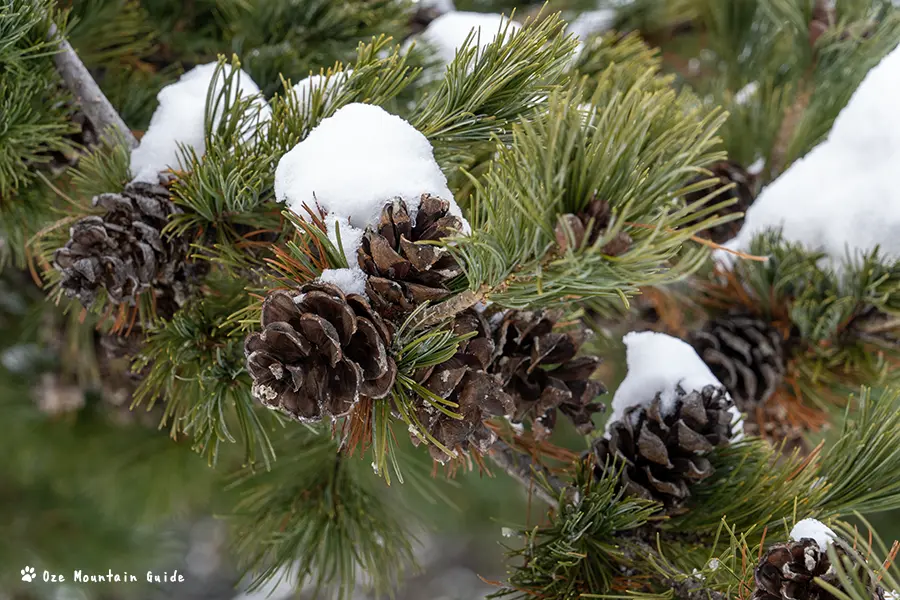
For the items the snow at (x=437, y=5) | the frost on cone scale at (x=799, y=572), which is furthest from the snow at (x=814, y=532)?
the snow at (x=437, y=5)

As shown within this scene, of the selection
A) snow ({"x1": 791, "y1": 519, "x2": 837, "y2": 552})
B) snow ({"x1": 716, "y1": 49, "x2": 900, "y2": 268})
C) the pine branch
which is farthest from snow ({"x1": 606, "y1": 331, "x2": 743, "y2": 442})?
the pine branch

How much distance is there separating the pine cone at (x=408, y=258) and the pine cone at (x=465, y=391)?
52 millimetres

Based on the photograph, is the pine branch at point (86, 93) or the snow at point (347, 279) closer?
the snow at point (347, 279)

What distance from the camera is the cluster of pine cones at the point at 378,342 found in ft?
1.66

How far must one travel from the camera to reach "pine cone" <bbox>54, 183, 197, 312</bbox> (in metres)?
0.64

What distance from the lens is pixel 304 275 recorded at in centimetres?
56

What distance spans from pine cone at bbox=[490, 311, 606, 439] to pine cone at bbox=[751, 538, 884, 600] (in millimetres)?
206

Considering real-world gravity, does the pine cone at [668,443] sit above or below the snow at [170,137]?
below

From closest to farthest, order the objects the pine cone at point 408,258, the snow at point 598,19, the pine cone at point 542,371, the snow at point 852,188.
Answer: the pine cone at point 408,258, the pine cone at point 542,371, the snow at point 852,188, the snow at point 598,19

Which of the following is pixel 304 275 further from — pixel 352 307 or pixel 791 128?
pixel 791 128

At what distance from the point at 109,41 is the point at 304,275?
1.77 ft

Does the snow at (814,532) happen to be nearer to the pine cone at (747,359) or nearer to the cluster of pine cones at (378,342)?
the cluster of pine cones at (378,342)

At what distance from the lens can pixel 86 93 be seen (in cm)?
70

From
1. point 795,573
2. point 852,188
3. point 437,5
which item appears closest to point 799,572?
point 795,573
